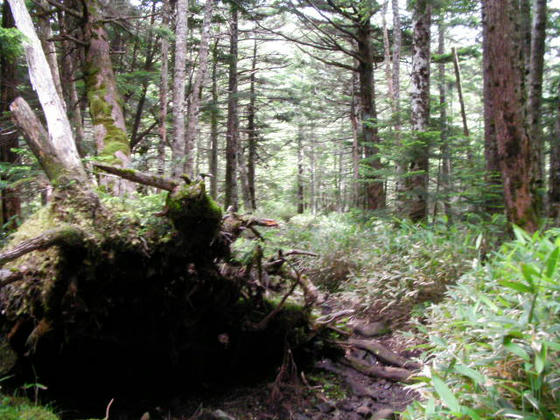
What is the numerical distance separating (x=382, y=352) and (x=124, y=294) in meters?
3.34

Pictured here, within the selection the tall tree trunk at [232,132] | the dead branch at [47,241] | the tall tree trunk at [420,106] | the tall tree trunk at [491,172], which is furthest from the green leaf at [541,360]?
the tall tree trunk at [232,132]

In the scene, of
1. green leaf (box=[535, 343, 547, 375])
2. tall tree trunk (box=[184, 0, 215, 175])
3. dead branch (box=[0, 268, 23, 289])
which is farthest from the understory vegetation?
tall tree trunk (box=[184, 0, 215, 175])

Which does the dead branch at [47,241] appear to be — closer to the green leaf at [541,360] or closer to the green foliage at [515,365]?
the green foliage at [515,365]

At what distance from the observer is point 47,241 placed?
2.73 m

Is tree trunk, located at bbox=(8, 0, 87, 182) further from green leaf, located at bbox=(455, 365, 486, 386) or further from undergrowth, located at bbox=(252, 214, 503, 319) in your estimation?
green leaf, located at bbox=(455, 365, 486, 386)

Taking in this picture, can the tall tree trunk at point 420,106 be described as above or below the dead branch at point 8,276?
above

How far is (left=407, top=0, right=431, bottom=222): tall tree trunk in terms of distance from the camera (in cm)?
771

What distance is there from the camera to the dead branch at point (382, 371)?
4133 mm

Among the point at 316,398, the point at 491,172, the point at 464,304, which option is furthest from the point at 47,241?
the point at 491,172

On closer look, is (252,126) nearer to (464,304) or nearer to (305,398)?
(305,398)

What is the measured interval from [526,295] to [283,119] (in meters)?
18.1

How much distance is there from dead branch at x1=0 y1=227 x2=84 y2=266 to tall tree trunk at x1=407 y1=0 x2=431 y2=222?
656cm

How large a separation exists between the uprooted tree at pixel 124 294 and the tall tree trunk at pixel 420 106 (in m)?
4.82

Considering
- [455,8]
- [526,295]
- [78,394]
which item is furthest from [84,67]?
[455,8]
